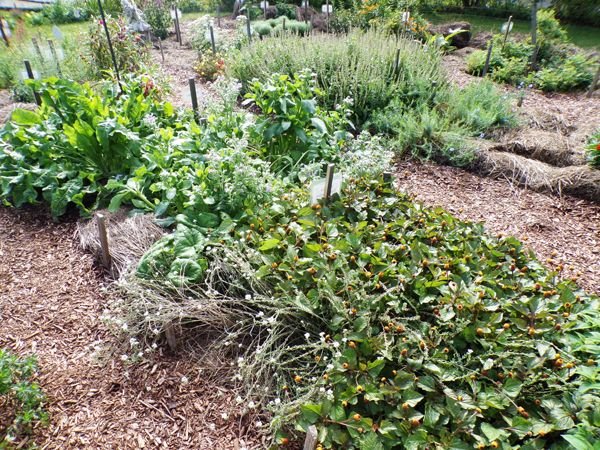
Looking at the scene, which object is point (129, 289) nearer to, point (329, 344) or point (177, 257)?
point (177, 257)

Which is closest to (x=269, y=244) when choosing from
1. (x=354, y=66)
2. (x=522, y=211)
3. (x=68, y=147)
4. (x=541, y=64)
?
(x=68, y=147)

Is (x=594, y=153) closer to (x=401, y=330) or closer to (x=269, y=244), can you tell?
(x=401, y=330)

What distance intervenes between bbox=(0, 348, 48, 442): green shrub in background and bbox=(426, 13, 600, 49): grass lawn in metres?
10.8

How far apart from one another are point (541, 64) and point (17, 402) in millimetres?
8591

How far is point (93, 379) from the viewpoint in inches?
76.9

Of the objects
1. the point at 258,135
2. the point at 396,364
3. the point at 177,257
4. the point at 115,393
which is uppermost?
the point at 258,135

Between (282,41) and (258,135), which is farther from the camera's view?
(282,41)

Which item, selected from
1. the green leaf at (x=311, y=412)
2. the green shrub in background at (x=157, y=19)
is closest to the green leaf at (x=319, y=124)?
the green leaf at (x=311, y=412)

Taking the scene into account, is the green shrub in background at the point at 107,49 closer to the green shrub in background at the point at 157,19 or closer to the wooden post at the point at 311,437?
the green shrub in background at the point at 157,19

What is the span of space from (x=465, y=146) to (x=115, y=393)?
351 centimetres

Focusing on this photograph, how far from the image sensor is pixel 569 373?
5.19 ft

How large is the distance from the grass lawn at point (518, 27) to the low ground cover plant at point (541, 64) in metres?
2.31

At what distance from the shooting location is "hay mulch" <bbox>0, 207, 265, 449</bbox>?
175 centimetres

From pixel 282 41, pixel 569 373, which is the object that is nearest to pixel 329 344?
pixel 569 373
